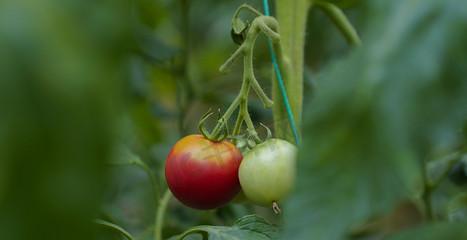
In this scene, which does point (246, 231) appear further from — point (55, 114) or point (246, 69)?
point (55, 114)

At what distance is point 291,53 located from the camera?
3.30 feet

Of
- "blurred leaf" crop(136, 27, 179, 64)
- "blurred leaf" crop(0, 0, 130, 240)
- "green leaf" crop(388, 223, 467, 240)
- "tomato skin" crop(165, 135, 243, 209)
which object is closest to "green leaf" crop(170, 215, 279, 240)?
"tomato skin" crop(165, 135, 243, 209)

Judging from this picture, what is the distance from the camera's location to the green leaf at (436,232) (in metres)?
Result: 0.65

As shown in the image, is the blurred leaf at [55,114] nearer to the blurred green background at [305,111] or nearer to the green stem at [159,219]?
the blurred green background at [305,111]

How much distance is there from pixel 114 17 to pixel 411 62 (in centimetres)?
20

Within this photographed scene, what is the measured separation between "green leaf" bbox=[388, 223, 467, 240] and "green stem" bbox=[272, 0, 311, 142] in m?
0.34

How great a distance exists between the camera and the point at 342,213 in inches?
22.5

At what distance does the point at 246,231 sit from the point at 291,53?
8.0 inches

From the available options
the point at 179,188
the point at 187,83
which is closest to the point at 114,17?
the point at 179,188

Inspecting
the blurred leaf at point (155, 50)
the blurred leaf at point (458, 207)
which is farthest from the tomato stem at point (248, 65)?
the blurred leaf at point (155, 50)

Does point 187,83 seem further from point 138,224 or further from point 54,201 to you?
point 54,201

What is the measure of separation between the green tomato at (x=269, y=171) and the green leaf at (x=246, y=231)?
41mm

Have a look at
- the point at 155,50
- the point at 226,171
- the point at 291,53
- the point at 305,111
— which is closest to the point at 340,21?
the point at 291,53

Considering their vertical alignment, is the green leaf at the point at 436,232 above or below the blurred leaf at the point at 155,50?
above
